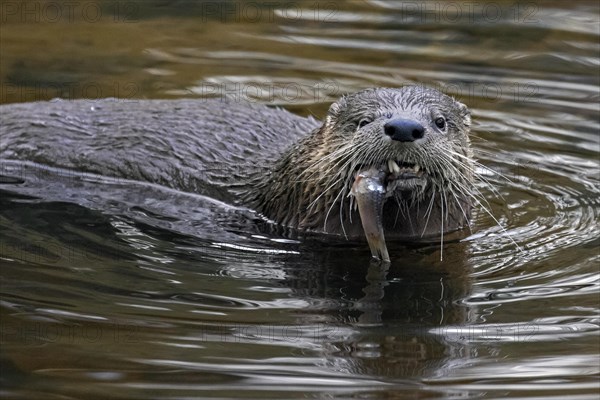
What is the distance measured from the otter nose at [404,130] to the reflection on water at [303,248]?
2.40 feet

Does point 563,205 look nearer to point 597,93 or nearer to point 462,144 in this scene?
point 462,144

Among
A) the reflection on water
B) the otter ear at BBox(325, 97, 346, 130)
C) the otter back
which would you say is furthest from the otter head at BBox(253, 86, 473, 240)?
the otter back

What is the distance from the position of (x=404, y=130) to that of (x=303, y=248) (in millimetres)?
1124

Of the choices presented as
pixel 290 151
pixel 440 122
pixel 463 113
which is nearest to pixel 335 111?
pixel 290 151

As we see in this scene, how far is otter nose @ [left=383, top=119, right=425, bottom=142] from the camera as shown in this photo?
6086mm

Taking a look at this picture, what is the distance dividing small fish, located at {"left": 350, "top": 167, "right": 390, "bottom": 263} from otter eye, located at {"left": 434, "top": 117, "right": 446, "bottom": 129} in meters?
0.48

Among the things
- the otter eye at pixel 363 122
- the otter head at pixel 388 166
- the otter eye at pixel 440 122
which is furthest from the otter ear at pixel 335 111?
the otter eye at pixel 440 122

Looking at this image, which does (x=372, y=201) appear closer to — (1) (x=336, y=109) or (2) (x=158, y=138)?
(1) (x=336, y=109)

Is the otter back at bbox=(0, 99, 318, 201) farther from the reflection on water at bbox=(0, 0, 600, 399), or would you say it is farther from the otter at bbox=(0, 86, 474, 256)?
the reflection on water at bbox=(0, 0, 600, 399)

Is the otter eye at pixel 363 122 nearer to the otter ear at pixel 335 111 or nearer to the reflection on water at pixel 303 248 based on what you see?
the otter ear at pixel 335 111

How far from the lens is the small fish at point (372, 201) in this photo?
630 cm

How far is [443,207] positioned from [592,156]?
2027 mm

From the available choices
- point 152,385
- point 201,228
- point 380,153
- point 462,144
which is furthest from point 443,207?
point 152,385

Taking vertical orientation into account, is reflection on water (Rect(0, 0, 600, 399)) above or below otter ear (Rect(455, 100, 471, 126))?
below
